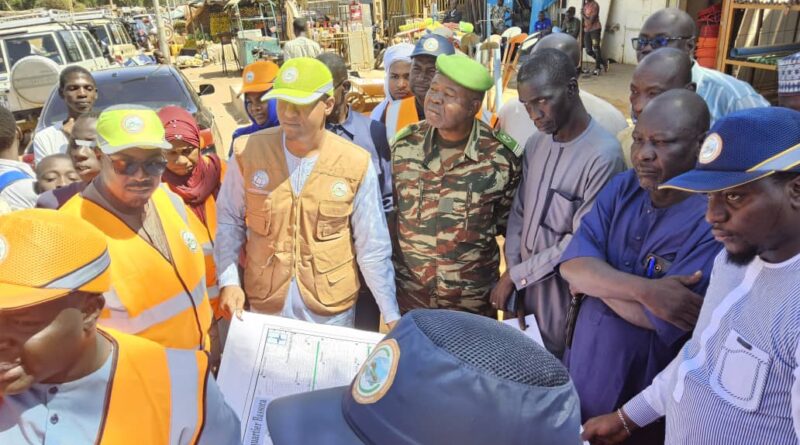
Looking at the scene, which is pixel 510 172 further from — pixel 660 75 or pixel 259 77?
pixel 259 77

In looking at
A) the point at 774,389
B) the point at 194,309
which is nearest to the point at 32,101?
the point at 194,309

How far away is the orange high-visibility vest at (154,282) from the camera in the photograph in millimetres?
1764

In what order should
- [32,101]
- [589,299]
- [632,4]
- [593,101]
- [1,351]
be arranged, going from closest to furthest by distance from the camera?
[1,351] → [589,299] → [593,101] → [32,101] → [632,4]

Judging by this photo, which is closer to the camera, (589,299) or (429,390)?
(429,390)

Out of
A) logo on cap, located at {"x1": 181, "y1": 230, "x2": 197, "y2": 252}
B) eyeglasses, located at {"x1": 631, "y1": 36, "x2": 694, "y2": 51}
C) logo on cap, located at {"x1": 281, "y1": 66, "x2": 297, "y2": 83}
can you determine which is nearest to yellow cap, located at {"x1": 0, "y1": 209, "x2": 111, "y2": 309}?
logo on cap, located at {"x1": 181, "y1": 230, "x2": 197, "y2": 252}

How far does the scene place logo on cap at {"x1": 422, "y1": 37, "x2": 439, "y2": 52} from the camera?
335cm

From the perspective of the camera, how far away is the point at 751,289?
4.24ft

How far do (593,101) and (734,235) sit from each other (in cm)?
211

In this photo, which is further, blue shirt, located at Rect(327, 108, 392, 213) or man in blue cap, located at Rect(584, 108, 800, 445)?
blue shirt, located at Rect(327, 108, 392, 213)

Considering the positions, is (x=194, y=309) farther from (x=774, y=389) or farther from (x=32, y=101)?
(x=32, y=101)

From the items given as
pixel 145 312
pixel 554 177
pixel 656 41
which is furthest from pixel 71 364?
pixel 656 41

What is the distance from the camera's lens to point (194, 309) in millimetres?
2008

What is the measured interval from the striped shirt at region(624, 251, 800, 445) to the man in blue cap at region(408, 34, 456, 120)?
229 cm

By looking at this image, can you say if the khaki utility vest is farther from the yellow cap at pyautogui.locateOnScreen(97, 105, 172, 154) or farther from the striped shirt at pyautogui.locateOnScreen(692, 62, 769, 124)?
the striped shirt at pyautogui.locateOnScreen(692, 62, 769, 124)
